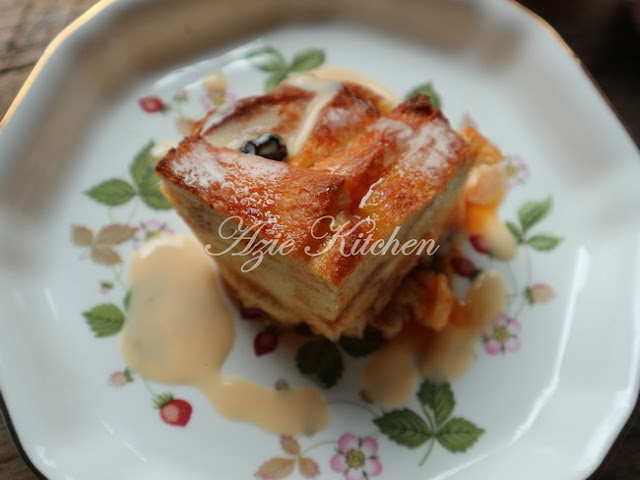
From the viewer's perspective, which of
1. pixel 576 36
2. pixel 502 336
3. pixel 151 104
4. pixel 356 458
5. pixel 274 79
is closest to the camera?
pixel 356 458

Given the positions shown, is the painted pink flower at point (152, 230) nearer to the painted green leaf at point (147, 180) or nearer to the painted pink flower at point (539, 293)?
the painted green leaf at point (147, 180)

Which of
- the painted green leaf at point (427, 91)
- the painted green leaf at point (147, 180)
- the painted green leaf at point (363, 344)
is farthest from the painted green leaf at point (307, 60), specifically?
the painted green leaf at point (363, 344)

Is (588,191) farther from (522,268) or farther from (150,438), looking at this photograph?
(150,438)

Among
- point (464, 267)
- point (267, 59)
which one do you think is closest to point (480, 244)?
point (464, 267)

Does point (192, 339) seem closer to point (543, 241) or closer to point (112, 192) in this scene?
point (112, 192)

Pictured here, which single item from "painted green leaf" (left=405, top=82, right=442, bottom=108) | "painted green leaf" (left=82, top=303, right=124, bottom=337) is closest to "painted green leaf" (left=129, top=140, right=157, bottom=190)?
"painted green leaf" (left=82, top=303, right=124, bottom=337)

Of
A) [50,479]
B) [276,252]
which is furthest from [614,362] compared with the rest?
[50,479]
